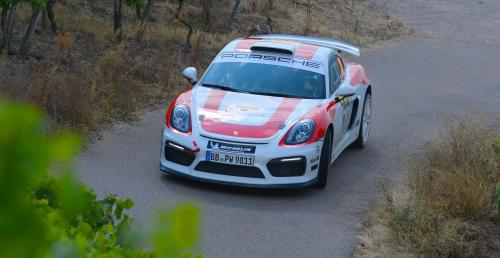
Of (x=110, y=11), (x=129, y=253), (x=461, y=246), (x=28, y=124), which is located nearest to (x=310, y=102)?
(x=461, y=246)

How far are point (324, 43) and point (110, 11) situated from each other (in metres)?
10.9

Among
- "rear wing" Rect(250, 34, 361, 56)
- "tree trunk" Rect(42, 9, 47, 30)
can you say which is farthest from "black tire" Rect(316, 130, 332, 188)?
"tree trunk" Rect(42, 9, 47, 30)

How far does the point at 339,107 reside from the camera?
1055 cm

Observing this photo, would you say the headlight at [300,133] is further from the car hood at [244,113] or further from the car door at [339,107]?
the car door at [339,107]

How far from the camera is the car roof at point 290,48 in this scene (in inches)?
432

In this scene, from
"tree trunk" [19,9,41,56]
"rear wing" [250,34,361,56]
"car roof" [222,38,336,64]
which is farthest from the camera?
"tree trunk" [19,9,41,56]

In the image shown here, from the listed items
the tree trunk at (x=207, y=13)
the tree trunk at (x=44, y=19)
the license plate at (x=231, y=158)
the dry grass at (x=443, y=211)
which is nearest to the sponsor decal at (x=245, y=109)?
the license plate at (x=231, y=158)

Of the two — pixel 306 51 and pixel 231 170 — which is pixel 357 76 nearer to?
pixel 306 51

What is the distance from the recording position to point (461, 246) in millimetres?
7941

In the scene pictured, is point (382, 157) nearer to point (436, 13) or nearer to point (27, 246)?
point (27, 246)

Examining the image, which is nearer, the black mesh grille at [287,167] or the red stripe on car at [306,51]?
Answer: the black mesh grille at [287,167]

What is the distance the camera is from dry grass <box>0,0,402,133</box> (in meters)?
11.6

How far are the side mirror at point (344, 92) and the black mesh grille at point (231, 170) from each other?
1.70 metres

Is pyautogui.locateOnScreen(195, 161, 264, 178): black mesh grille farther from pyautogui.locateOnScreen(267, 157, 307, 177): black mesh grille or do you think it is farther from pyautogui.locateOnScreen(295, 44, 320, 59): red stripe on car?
pyautogui.locateOnScreen(295, 44, 320, 59): red stripe on car
